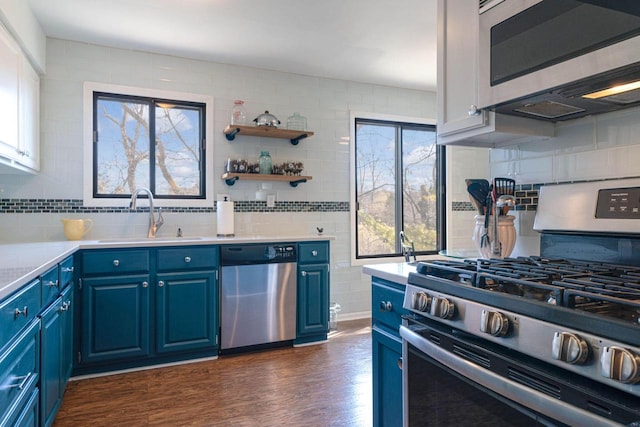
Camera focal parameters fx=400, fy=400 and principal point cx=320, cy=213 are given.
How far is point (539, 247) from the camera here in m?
1.71

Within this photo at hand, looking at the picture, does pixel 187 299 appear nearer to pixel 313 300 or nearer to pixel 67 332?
pixel 67 332

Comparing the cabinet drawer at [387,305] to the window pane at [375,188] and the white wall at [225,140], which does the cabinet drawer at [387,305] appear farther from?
the window pane at [375,188]

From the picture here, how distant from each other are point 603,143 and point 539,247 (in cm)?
48

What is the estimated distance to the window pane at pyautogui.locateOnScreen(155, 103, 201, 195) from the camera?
136 inches

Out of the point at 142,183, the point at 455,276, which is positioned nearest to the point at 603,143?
the point at 455,276

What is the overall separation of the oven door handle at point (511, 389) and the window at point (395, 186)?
2.99 metres

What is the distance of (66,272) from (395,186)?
3.24 metres

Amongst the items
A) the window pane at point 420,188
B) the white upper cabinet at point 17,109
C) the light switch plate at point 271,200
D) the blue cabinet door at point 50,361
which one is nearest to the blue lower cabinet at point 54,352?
the blue cabinet door at point 50,361

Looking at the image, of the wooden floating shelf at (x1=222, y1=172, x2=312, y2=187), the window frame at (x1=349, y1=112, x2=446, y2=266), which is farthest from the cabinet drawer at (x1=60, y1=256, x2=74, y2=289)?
the window frame at (x1=349, y1=112, x2=446, y2=266)

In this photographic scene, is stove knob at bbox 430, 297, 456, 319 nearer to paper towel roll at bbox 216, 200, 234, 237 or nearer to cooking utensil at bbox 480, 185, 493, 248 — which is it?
cooking utensil at bbox 480, 185, 493, 248

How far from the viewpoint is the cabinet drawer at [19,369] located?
4.19ft

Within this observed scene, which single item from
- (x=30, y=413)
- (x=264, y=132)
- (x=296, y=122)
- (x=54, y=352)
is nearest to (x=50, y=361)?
(x=54, y=352)

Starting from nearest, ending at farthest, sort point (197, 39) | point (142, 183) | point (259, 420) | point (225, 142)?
1. point (259, 420)
2. point (197, 39)
3. point (142, 183)
4. point (225, 142)

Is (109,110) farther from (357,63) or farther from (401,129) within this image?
(401,129)
